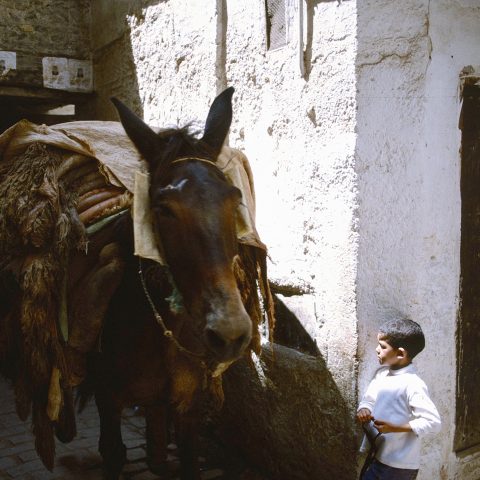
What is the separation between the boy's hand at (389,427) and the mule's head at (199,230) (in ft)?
3.33

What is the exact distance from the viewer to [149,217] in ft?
8.29

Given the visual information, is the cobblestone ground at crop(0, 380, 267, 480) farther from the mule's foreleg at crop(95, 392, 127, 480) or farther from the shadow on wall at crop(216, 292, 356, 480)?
the mule's foreleg at crop(95, 392, 127, 480)

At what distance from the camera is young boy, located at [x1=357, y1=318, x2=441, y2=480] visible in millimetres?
2832

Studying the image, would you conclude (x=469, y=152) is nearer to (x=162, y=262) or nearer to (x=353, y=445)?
(x=353, y=445)

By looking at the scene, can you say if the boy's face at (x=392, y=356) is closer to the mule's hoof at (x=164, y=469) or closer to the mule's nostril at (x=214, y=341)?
the mule's nostril at (x=214, y=341)

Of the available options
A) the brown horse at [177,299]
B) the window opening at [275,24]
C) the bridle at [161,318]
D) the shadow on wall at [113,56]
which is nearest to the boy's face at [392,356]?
the brown horse at [177,299]

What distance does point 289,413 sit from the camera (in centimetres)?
381

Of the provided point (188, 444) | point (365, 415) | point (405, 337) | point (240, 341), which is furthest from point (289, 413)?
point (240, 341)

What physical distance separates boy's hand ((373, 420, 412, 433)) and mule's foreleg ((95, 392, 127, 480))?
141cm

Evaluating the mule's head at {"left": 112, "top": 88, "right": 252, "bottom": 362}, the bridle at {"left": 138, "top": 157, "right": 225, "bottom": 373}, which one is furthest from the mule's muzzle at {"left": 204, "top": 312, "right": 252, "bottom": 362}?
the bridle at {"left": 138, "top": 157, "right": 225, "bottom": 373}

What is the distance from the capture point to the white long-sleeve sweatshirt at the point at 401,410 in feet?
9.20

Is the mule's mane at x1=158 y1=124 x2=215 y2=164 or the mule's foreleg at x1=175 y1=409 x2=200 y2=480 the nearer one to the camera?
the mule's mane at x1=158 y1=124 x2=215 y2=164

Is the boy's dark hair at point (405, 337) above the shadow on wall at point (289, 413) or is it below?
above

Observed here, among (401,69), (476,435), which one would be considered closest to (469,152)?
(401,69)
